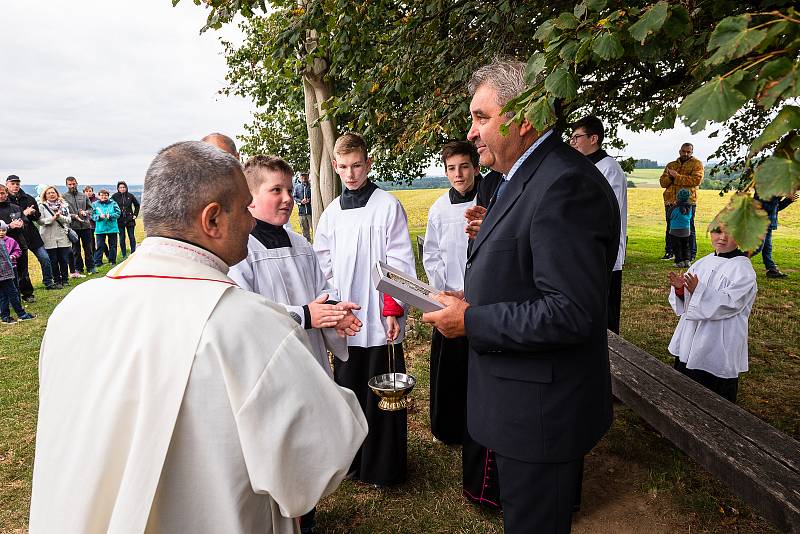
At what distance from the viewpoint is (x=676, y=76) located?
4.52 meters

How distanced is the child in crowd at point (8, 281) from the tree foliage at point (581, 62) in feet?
19.4

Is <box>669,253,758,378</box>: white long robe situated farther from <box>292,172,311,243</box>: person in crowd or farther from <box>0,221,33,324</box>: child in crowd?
<box>292,172,311,243</box>: person in crowd

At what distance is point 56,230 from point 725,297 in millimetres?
12584

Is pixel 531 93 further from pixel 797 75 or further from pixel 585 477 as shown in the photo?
pixel 585 477

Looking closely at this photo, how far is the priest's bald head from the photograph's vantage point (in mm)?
1440

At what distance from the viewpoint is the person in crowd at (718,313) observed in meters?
4.03

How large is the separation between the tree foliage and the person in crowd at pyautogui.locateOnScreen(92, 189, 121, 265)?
9194mm

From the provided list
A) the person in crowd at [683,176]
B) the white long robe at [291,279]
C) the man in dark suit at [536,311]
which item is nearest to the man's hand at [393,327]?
the white long robe at [291,279]

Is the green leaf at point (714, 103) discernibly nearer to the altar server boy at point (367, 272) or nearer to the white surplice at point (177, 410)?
the white surplice at point (177, 410)

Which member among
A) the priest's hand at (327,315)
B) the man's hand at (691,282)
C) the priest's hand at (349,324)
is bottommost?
the man's hand at (691,282)

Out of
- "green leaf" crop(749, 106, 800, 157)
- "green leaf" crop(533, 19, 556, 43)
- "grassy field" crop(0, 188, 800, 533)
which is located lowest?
"grassy field" crop(0, 188, 800, 533)

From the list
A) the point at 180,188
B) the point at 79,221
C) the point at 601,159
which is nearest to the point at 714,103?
the point at 180,188

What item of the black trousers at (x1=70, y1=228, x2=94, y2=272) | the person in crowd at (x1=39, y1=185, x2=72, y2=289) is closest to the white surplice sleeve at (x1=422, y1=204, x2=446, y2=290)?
the person in crowd at (x1=39, y1=185, x2=72, y2=289)

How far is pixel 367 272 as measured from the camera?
4.04 m
